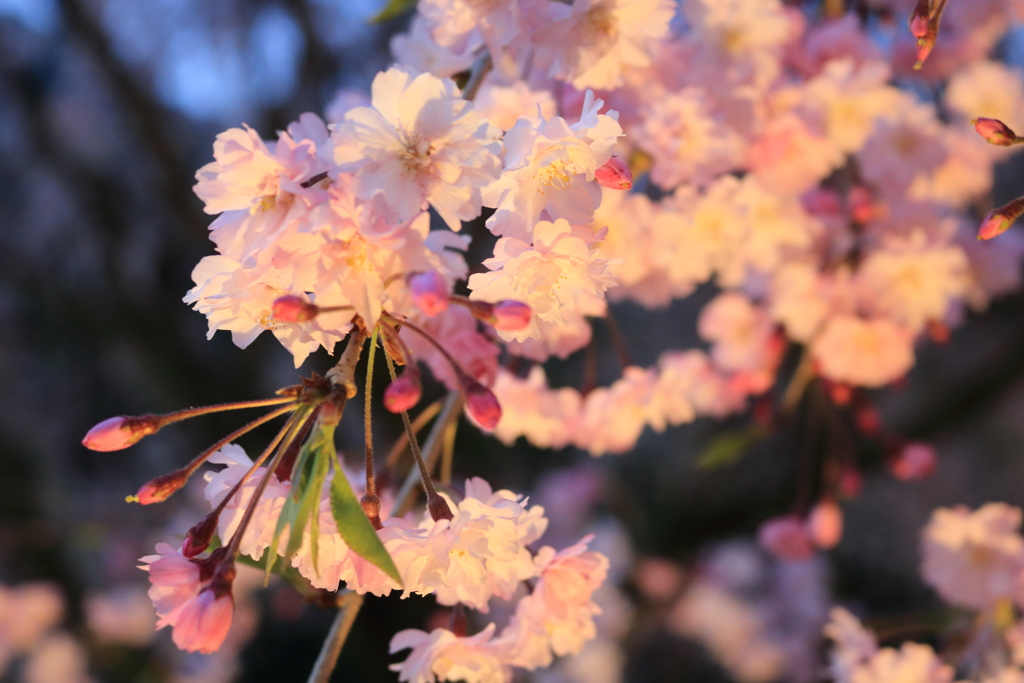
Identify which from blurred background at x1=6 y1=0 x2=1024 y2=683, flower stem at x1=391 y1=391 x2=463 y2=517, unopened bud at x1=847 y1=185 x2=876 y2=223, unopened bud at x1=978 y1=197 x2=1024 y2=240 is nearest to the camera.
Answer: unopened bud at x1=978 y1=197 x2=1024 y2=240

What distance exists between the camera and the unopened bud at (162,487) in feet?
1.74

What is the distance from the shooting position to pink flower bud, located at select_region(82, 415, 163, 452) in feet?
1.73

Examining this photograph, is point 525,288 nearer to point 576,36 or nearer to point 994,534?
point 576,36

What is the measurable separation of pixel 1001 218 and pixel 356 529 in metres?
0.61

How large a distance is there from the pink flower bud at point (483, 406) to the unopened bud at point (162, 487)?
0.24 m

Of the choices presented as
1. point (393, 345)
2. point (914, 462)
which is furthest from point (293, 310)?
point (914, 462)

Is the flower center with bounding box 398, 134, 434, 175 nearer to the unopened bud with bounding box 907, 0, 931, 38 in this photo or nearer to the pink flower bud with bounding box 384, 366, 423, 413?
the pink flower bud with bounding box 384, 366, 423, 413

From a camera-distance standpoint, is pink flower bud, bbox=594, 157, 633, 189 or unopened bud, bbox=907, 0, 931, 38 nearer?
pink flower bud, bbox=594, 157, 633, 189

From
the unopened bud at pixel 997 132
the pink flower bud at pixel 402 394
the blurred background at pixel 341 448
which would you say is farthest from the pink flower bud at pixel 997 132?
the blurred background at pixel 341 448

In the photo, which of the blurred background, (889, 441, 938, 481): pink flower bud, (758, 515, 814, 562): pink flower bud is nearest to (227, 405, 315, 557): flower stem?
(758, 515, 814, 562): pink flower bud

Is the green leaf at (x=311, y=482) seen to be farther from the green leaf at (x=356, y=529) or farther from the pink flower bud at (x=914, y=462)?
the pink flower bud at (x=914, y=462)

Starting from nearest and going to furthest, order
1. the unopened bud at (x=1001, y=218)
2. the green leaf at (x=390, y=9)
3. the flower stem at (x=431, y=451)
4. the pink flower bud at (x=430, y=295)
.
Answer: the pink flower bud at (x=430, y=295), the unopened bud at (x=1001, y=218), the flower stem at (x=431, y=451), the green leaf at (x=390, y=9)

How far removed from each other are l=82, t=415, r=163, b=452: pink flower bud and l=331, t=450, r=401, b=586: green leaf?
0.17 meters

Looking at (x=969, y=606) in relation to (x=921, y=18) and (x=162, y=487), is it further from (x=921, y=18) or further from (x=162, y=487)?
(x=162, y=487)
